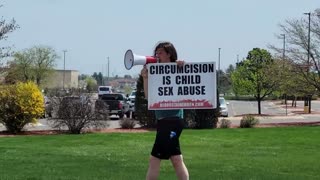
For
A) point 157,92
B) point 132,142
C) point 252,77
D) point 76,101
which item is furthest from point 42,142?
point 252,77

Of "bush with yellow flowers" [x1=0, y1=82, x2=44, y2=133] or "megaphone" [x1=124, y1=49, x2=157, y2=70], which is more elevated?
"megaphone" [x1=124, y1=49, x2=157, y2=70]

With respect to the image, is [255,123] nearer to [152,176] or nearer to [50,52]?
[152,176]

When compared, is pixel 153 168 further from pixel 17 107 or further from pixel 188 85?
pixel 17 107

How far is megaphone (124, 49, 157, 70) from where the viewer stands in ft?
23.7

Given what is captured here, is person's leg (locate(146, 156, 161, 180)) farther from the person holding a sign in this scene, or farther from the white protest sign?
the white protest sign

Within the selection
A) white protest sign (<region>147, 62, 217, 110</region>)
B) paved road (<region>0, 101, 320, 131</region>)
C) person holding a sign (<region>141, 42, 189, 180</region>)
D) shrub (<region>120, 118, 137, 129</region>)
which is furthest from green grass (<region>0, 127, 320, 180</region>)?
paved road (<region>0, 101, 320, 131</region>)

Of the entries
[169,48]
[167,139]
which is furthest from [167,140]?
[169,48]

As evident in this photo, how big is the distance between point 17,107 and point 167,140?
1710cm

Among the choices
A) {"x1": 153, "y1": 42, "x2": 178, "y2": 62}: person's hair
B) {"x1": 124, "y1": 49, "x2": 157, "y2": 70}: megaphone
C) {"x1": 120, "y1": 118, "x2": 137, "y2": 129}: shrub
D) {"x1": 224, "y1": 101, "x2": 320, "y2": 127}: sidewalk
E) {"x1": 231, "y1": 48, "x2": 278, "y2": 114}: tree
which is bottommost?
{"x1": 224, "y1": 101, "x2": 320, "y2": 127}: sidewalk

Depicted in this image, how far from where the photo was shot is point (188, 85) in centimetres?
755

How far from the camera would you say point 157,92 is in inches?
297

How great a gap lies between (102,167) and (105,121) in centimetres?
1260

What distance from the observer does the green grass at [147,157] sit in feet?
32.9

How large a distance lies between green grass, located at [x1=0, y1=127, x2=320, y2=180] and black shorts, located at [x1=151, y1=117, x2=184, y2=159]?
260cm
